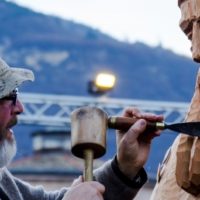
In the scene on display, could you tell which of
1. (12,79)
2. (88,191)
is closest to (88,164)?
(88,191)

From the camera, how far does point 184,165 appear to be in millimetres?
4504

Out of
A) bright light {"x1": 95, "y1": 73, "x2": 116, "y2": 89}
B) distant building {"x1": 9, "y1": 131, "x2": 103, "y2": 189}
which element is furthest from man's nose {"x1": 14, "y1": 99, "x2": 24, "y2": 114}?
distant building {"x1": 9, "y1": 131, "x2": 103, "y2": 189}

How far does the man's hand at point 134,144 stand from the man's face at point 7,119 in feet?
1.41

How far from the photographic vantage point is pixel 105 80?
16.5m

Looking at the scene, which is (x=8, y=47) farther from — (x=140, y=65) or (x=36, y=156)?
(x=36, y=156)

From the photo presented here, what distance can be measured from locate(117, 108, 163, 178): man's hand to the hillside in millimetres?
55736

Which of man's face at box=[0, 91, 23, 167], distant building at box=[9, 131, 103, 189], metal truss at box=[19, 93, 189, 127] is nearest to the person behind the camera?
man's face at box=[0, 91, 23, 167]

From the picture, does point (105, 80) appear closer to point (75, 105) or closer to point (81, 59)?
point (75, 105)

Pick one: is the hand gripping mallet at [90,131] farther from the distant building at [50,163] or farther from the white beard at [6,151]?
the distant building at [50,163]

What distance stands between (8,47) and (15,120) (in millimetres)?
66191

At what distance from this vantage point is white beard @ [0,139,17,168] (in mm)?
4750

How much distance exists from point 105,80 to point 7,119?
39.0 ft

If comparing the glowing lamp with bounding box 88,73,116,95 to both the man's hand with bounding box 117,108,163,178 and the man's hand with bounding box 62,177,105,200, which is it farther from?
the man's hand with bounding box 62,177,105,200

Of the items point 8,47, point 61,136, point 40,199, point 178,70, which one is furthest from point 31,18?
point 40,199
